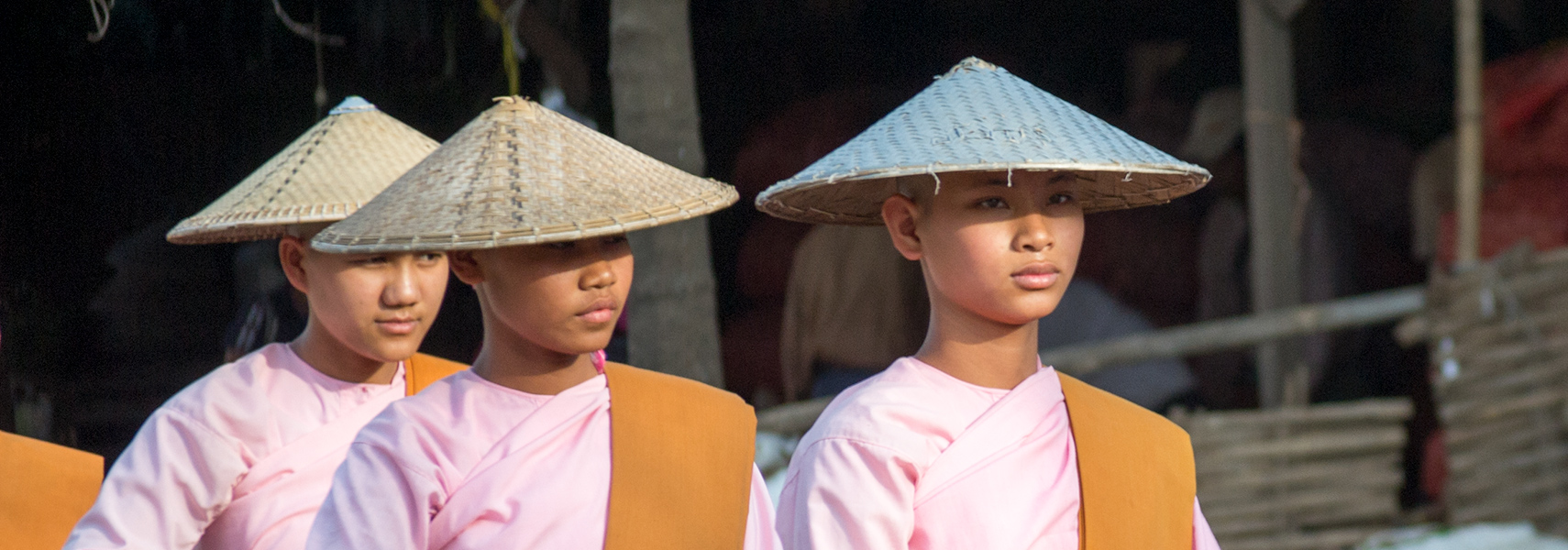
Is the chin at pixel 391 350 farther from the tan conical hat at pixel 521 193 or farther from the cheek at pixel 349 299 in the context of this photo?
the tan conical hat at pixel 521 193

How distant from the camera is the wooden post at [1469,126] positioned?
548 cm

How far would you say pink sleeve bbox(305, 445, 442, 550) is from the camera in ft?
8.07

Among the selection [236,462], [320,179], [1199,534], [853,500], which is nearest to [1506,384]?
[1199,534]

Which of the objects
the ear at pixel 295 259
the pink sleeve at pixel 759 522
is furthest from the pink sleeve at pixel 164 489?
the pink sleeve at pixel 759 522

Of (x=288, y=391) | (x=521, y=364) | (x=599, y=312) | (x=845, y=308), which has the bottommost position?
(x=845, y=308)

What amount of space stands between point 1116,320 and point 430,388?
438cm

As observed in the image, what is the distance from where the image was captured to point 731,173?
7.03 m

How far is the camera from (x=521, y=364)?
2650mm

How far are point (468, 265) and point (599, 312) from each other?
0.26 m

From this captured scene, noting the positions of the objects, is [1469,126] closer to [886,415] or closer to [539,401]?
[886,415]

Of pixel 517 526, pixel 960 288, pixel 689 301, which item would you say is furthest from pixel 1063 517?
pixel 689 301

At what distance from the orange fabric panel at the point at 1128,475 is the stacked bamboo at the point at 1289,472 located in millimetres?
2866

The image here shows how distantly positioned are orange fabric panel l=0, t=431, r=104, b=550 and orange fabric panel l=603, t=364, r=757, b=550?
1.73 metres

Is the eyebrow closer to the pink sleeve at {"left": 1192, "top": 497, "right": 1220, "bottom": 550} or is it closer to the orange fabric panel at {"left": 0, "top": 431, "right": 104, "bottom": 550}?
the pink sleeve at {"left": 1192, "top": 497, "right": 1220, "bottom": 550}
